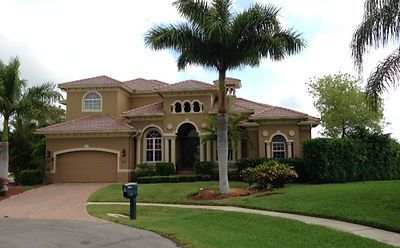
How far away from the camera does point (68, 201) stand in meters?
21.7

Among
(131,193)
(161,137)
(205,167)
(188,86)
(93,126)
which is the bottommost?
(131,193)

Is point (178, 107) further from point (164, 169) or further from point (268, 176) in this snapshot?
point (268, 176)

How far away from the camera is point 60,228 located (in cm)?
1300

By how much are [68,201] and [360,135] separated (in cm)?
1728

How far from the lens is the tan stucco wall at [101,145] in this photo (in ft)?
98.2

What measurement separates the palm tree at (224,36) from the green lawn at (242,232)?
7.33 meters

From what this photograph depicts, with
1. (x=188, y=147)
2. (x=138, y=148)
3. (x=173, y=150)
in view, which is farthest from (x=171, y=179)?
(x=188, y=147)

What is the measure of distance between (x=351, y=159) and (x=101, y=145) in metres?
15.7

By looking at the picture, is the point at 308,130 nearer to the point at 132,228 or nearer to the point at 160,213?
the point at 160,213

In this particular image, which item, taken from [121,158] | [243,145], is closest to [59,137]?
[121,158]

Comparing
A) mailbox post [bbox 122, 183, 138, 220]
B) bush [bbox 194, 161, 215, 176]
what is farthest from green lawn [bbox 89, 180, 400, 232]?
bush [bbox 194, 161, 215, 176]

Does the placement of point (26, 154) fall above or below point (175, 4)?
below

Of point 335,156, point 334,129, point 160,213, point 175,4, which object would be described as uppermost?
point 175,4

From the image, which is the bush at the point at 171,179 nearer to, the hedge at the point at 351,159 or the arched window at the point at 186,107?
the arched window at the point at 186,107
